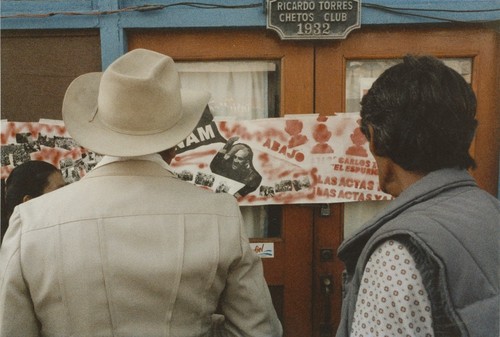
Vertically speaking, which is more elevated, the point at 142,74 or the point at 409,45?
the point at 409,45

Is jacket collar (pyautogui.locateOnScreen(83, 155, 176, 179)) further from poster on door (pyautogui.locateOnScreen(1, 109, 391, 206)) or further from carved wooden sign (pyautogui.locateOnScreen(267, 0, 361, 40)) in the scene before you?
carved wooden sign (pyautogui.locateOnScreen(267, 0, 361, 40))

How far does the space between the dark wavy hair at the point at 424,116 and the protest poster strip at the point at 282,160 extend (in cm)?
133

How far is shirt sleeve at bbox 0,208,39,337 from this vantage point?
1.30 meters

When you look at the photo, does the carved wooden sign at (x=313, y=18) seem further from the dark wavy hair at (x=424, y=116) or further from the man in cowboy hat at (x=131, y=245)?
the dark wavy hair at (x=424, y=116)

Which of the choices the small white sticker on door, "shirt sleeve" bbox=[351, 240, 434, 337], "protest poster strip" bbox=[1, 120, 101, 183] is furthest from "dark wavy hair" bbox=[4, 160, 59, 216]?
"shirt sleeve" bbox=[351, 240, 434, 337]

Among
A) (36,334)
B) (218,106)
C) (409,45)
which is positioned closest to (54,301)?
(36,334)

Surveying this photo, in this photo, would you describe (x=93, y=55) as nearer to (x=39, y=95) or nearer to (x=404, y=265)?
(x=39, y=95)

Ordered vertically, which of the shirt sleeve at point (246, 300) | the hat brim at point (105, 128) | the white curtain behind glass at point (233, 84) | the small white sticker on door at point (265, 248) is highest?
the white curtain behind glass at point (233, 84)

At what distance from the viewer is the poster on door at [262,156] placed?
261 cm

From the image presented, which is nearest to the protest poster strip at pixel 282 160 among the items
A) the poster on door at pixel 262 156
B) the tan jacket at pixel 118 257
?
the poster on door at pixel 262 156

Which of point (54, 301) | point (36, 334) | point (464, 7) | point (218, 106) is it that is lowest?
point (36, 334)

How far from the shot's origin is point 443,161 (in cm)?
124

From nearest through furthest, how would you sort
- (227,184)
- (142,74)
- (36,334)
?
(36,334) → (142,74) → (227,184)

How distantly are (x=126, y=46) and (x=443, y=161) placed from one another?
6.62 ft
